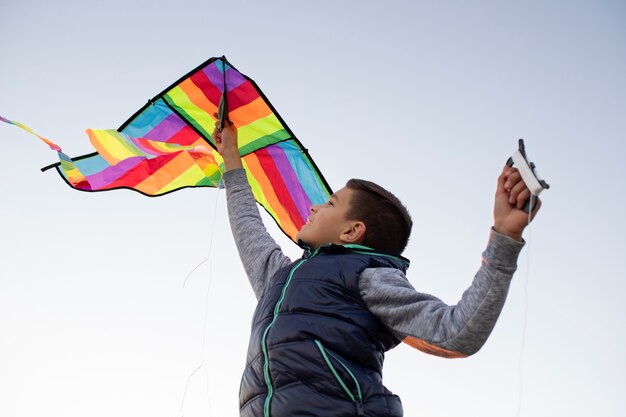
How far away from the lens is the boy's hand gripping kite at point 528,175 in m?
1.61

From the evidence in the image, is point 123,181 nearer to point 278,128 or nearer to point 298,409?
point 278,128

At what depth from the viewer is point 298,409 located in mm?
1818

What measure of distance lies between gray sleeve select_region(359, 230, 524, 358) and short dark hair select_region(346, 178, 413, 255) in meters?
0.43

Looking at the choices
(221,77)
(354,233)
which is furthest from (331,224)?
(221,77)

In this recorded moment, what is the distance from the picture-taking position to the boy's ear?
2.45m

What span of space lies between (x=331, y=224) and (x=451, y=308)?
2.75 ft

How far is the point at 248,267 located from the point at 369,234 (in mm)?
535

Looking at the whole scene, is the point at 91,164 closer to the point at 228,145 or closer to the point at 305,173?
the point at 228,145

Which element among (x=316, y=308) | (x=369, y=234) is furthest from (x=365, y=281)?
(x=369, y=234)

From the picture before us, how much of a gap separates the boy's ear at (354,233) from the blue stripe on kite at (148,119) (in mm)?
1504

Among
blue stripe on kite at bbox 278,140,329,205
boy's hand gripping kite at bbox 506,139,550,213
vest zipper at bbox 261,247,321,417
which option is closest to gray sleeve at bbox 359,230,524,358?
boy's hand gripping kite at bbox 506,139,550,213

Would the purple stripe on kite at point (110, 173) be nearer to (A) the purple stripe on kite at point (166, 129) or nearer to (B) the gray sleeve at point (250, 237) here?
(A) the purple stripe on kite at point (166, 129)

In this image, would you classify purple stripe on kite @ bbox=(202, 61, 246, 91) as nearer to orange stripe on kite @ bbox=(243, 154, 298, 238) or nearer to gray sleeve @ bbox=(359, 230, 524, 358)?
orange stripe on kite @ bbox=(243, 154, 298, 238)

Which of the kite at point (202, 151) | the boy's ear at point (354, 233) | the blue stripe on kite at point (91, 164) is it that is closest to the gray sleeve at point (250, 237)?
the boy's ear at point (354, 233)
